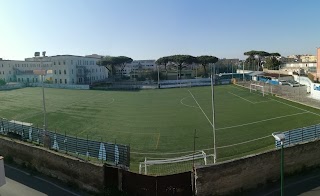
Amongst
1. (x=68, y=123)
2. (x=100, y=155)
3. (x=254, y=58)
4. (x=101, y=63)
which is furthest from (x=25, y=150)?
(x=254, y=58)

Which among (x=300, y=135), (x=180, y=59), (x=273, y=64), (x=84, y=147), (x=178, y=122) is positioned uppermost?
(x=180, y=59)

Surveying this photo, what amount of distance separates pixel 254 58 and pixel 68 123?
114351 millimetres

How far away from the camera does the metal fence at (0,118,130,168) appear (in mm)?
19516

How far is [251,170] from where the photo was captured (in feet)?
54.1

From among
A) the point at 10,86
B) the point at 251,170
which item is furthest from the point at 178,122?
the point at 10,86

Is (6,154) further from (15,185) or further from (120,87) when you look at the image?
(120,87)

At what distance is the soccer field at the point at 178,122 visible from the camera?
25578mm

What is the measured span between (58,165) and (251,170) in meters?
11.2

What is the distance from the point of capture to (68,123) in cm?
3600

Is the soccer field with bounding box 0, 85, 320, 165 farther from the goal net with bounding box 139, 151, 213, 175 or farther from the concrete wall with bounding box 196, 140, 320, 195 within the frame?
the concrete wall with bounding box 196, 140, 320, 195

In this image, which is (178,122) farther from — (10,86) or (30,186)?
(10,86)

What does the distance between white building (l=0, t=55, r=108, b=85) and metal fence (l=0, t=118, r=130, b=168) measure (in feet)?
229

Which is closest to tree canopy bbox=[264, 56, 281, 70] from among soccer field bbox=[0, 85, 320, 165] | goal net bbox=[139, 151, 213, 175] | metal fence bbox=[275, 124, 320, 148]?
soccer field bbox=[0, 85, 320, 165]

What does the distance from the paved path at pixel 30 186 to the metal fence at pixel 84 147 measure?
337 cm
